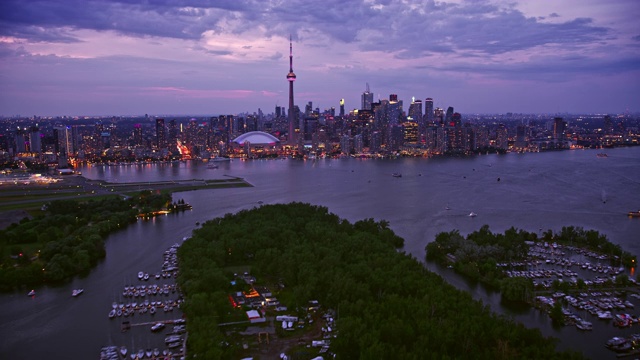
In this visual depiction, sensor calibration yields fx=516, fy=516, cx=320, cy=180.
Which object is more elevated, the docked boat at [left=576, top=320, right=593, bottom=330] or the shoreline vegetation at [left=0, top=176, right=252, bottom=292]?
the shoreline vegetation at [left=0, top=176, right=252, bottom=292]

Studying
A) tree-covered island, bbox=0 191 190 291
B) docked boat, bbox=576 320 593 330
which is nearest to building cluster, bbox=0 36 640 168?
tree-covered island, bbox=0 191 190 291

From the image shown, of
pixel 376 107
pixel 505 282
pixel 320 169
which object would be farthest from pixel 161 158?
pixel 505 282

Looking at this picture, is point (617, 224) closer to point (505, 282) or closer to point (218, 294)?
point (505, 282)

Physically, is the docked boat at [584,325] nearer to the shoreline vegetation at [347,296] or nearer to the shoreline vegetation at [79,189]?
the shoreline vegetation at [347,296]

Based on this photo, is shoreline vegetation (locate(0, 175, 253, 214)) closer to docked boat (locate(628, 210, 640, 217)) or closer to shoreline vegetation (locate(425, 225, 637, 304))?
shoreline vegetation (locate(425, 225, 637, 304))

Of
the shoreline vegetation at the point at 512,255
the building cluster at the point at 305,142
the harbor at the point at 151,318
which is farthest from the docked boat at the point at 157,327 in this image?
the building cluster at the point at 305,142
